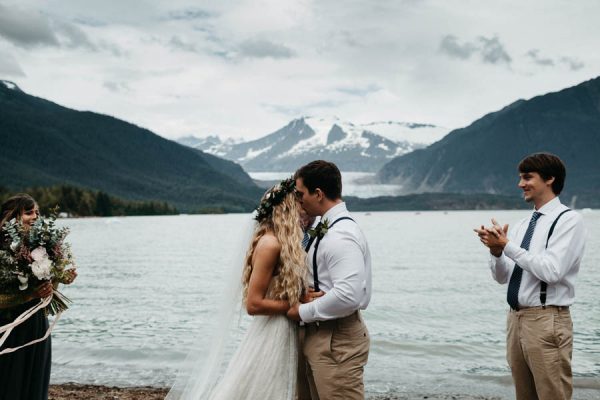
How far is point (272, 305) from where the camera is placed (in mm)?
4520

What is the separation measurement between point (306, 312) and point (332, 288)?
0.85 feet

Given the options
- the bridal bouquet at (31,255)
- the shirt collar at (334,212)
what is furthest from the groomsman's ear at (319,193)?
the bridal bouquet at (31,255)

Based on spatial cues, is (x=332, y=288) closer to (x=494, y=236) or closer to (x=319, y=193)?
(x=319, y=193)

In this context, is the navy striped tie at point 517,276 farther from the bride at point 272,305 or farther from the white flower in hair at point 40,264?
the white flower in hair at point 40,264

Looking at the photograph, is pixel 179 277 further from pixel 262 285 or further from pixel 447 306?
pixel 262 285

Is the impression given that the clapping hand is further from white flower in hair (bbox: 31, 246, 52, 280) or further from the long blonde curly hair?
white flower in hair (bbox: 31, 246, 52, 280)

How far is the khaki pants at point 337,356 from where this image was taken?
4.50 meters

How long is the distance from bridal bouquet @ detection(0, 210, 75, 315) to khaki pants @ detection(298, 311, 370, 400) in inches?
105

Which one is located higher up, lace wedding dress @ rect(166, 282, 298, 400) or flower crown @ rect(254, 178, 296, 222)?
flower crown @ rect(254, 178, 296, 222)

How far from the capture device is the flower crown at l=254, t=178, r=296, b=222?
15.2 ft

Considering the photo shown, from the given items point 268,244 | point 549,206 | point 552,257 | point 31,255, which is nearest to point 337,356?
point 268,244

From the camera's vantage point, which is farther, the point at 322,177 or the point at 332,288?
the point at 322,177

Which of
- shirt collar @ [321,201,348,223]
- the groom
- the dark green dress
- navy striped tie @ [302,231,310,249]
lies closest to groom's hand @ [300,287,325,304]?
Result: the groom

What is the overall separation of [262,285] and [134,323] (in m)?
16.2
